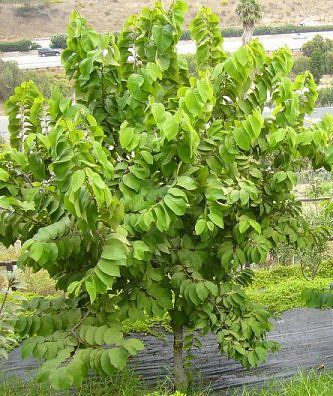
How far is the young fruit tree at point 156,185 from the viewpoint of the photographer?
3.23m

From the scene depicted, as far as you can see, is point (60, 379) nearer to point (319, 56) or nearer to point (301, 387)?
point (301, 387)

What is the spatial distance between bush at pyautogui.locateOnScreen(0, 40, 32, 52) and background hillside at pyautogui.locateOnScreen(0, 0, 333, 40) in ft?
0.88

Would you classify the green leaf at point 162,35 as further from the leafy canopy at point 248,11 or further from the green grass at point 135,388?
the leafy canopy at point 248,11

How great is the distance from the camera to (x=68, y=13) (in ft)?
75.8

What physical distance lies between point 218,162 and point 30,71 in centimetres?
2123

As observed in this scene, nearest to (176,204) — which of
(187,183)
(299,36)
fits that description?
(187,183)

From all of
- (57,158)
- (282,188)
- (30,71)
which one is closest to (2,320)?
(57,158)

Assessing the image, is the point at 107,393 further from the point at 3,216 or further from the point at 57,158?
the point at 57,158

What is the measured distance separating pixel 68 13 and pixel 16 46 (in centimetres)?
A: 457

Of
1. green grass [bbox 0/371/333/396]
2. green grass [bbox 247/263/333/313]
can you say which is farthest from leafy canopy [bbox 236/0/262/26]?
green grass [bbox 0/371/333/396]

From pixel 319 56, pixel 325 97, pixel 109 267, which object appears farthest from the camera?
pixel 319 56

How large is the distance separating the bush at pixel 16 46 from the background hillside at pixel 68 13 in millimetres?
268

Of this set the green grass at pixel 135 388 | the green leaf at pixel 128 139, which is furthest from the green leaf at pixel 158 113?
the green grass at pixel 135 388

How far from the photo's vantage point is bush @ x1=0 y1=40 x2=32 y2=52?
26.6 metres
